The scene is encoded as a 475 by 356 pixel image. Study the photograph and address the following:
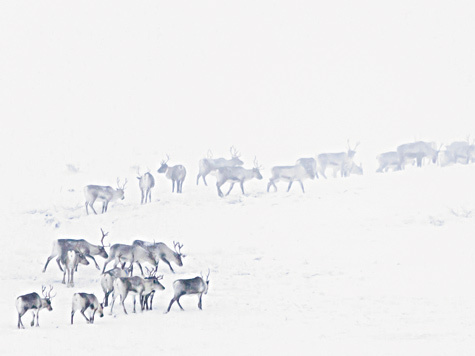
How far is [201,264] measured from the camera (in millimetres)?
25812

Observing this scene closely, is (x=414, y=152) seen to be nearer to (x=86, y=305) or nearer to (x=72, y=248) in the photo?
(x=72, y=248)

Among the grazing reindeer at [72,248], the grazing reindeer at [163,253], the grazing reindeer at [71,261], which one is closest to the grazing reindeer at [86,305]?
the grazing reindeer at [71,261]

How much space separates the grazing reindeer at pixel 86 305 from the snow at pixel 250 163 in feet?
1.04

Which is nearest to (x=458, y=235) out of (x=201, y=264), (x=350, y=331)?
(x=201, y=264)

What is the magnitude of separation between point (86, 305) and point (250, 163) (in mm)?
42130

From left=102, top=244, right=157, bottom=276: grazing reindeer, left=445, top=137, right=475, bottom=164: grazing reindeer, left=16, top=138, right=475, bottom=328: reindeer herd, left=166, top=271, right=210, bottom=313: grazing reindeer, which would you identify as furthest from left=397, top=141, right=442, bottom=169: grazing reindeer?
left=166, top=271, right=210, bottom=313: grazing reindeer

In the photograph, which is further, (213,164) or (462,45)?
(462,45)

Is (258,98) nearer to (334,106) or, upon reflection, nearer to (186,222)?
(334,106)

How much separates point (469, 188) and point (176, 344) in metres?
20.3

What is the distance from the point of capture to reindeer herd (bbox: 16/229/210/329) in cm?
1738

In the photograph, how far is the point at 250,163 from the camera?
59.1 metres

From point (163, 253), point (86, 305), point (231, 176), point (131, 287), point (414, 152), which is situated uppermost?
point (414, 152)

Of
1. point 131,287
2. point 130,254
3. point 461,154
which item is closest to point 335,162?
point 461,154

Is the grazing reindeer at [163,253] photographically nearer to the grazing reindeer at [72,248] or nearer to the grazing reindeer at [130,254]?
the grazing reindeer at [130,254]
